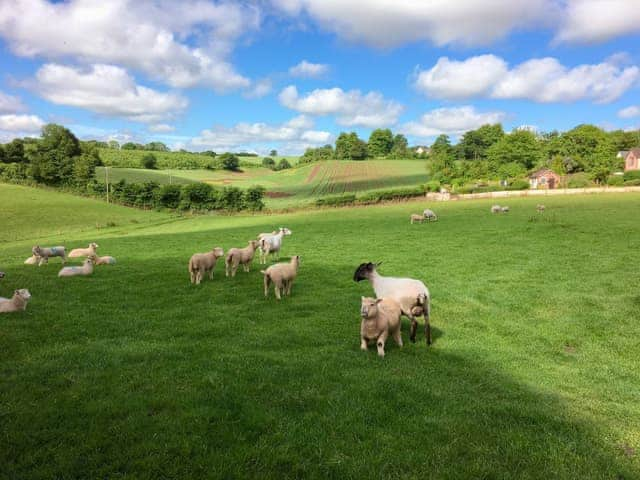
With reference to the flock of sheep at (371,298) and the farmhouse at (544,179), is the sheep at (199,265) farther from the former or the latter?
the farmhouse at (544,179)

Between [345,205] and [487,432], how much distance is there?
55.7 meters

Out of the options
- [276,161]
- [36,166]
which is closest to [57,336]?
[36,166]

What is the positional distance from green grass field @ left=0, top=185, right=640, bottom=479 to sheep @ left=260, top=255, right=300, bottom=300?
55 centimetres

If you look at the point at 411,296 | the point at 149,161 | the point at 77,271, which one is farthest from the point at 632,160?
the point at 149,161

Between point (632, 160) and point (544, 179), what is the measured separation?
142ft

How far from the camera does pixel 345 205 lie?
60688mm

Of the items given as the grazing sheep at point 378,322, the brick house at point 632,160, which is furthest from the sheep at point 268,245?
the brick house at point 632,160

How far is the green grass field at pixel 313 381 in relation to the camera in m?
4.95

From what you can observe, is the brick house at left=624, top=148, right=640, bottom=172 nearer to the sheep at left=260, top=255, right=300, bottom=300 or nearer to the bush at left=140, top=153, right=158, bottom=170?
the sheep at left=260, top=255, right=300, bottom=300

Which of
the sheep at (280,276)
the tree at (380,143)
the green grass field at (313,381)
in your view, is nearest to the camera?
the green grass field at (313,381)

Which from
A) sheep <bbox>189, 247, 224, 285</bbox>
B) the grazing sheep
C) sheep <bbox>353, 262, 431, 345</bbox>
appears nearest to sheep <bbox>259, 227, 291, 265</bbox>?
sheep <bbox>189, 247, 224, 285</bbox>

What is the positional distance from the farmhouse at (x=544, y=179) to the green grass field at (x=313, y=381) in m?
74.6

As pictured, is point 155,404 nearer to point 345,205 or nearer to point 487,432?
point 487,432

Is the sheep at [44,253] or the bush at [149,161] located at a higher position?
the bush at [149,161]
